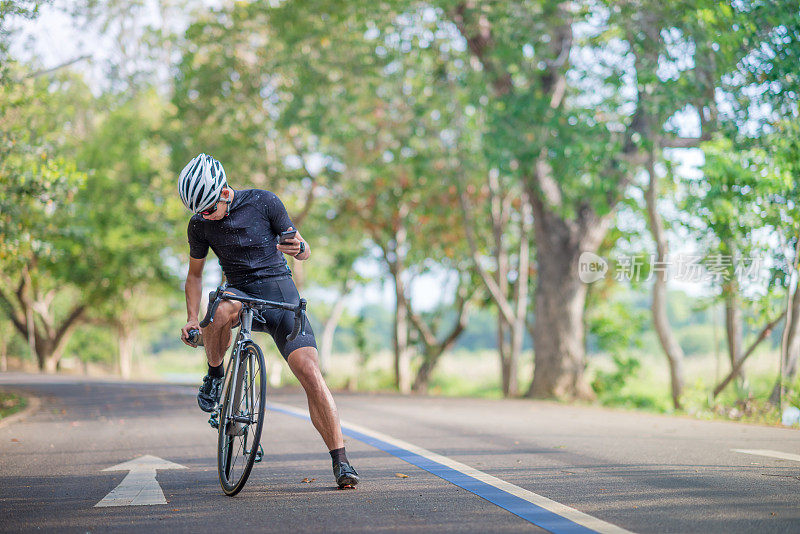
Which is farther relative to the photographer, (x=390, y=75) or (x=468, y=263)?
(x=468, y=263)

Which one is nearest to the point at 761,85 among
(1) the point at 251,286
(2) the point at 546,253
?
(2) the point at 546,253

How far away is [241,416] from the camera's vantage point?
534 centimetres

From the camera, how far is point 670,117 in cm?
1373

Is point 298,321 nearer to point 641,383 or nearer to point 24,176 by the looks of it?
point 24,176

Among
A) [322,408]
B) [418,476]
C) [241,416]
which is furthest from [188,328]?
[418,476]

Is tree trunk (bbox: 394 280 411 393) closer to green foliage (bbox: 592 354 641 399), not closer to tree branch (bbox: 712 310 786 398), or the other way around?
green foliage (bbox: 592 354 641 399)

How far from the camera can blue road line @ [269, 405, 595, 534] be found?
14.0 ft

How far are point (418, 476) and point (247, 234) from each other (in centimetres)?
206

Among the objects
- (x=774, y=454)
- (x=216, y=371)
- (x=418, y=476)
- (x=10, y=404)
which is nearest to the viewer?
(x=216, y=371)

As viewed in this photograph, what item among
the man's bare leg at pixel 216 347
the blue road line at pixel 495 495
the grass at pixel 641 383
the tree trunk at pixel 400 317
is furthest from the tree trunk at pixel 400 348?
the man's bare leg at pixel 216 347

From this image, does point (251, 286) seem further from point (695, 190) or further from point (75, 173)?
point (695, 190)

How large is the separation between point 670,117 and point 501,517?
35.1 feet

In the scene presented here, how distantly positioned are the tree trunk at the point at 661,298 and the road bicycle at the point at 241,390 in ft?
33.9

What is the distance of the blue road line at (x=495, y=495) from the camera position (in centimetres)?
427
